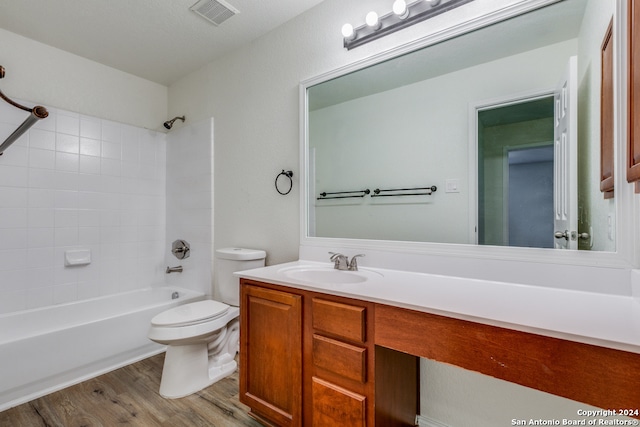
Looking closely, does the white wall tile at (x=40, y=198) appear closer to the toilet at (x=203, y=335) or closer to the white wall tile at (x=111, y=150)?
the white wall tile at (x=111, y=150)

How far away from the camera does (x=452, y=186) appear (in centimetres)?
147

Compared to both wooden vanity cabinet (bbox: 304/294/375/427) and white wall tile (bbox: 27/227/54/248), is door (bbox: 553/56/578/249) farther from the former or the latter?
white wall tile (bbox: 27/227/54/248)

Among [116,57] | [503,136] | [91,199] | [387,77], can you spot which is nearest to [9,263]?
[91,199]

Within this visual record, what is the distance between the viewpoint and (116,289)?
270cm

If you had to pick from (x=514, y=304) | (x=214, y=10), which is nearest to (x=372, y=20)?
(x=214, y=10)

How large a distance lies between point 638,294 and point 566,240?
26cm

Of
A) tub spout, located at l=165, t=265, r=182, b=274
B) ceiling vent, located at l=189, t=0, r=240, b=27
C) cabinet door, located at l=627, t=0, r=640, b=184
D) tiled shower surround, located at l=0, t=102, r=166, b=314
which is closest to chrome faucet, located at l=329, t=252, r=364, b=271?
cabinet door, located at l=627, t=0, r=640, b=184

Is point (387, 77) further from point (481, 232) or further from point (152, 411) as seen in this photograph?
point (152, 411)

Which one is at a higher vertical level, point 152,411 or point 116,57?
point 116,57

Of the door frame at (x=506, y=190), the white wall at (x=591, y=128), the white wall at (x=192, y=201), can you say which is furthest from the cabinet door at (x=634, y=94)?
the white wall at (x=192, y=201)

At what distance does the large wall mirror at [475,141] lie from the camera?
1.16m

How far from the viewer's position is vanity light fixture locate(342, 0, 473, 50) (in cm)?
146

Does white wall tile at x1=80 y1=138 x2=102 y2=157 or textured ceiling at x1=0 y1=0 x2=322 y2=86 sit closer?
textured ceiling at x1=0 y1=0 x2=322 y2=86

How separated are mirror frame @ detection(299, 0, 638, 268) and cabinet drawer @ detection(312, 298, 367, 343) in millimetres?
550
